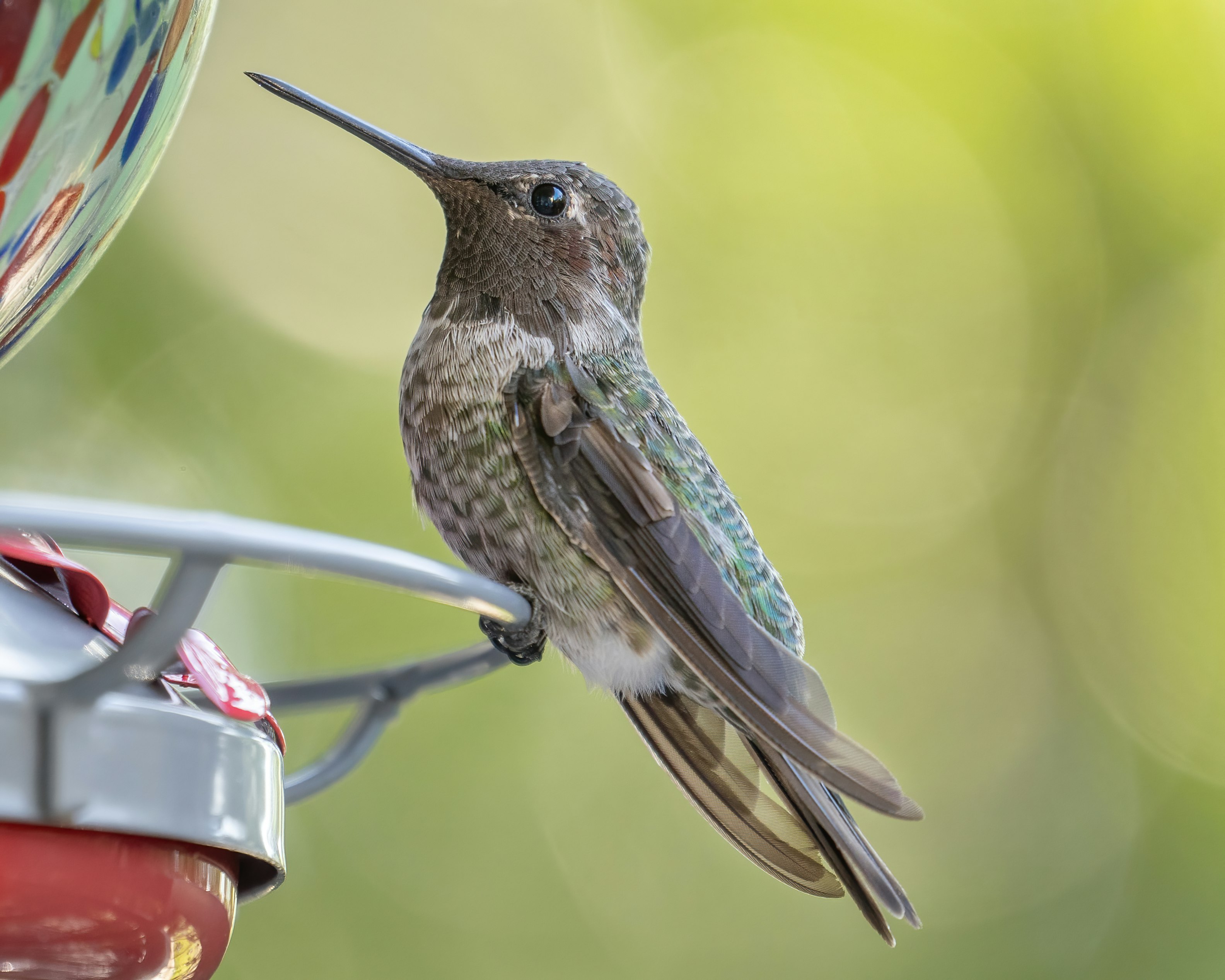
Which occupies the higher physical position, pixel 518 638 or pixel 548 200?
pixel 548 200

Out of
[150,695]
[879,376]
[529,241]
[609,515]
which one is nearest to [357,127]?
[529,241]

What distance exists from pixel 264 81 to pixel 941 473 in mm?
3252

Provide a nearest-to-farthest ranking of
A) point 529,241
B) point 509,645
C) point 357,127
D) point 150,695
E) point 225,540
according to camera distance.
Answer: point 225,540 < point 150,695 < point 509,645 < point 357,127 < point 529,241

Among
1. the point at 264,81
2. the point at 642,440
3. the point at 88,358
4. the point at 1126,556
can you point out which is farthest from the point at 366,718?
the point at 1126,556

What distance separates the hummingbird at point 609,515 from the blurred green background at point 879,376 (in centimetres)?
169

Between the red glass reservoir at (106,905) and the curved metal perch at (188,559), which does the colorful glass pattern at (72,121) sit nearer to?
the curved metal perch at (188,559)

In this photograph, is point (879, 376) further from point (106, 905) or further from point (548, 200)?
point (106, 905)

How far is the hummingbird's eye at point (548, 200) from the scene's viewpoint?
5.66 feet

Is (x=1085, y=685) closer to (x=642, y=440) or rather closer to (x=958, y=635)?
(x=958, y=635)

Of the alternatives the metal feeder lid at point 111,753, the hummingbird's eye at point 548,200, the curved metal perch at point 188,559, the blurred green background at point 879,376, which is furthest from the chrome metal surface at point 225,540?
the blurred green background at point 879,376

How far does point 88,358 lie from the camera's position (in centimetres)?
299

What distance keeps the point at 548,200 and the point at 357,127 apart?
0.32m

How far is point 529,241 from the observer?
67.4 inches

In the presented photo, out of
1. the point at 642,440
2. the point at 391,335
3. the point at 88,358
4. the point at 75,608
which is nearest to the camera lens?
the point at 75,608
